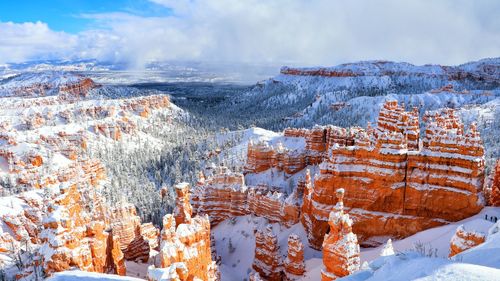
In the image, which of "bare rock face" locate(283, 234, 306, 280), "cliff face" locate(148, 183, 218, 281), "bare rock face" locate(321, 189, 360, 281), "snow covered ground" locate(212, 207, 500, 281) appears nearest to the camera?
"snow covered ground" locate(212, 207, 500, 281)

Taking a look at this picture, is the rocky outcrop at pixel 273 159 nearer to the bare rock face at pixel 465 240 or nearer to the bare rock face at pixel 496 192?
the bare rock face at pixel 496 192

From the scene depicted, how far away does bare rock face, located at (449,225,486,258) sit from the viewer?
54.7 ft

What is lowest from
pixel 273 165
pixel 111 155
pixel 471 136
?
pixel 111 155

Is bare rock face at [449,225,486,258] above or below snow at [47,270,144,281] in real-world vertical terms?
above

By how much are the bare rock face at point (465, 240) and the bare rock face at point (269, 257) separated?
15465mm

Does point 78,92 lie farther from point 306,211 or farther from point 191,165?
point 306,211

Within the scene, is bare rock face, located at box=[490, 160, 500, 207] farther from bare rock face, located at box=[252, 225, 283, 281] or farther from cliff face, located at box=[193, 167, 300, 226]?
cliff face, located at box=[193, 167, 300, 226]

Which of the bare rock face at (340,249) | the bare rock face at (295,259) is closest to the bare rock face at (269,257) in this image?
the bare rock face at (295,259)

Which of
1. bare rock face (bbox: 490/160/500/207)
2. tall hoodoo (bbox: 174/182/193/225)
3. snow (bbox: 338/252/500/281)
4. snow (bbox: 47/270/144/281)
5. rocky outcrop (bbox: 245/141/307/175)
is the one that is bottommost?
rocky outcrop (bbox: 245/141/307/175)

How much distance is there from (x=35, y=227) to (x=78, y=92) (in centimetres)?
16783

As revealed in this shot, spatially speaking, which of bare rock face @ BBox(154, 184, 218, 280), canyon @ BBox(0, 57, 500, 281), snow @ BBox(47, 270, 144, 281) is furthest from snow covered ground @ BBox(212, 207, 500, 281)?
snow @ BBox(47, 270, 144, 281)

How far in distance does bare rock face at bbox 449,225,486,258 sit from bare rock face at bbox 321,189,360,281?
4.95 metres

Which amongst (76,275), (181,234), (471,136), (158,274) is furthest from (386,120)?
(76,275)

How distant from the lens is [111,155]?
105562 millimetres
